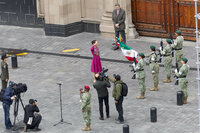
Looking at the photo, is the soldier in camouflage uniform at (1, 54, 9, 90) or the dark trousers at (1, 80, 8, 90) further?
the dark trousers at (1, 80, 8, 90)

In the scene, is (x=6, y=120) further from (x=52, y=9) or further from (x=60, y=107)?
(x=52, y=9)

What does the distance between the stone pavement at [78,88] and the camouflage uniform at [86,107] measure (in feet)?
1.58

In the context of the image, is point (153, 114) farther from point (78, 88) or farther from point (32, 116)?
point (78, 88)

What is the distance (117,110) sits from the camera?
2005 centimetres

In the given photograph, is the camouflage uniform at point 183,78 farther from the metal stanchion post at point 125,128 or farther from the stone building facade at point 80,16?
the stone building facade at point 80,16

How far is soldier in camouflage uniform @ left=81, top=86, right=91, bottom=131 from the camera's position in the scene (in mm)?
19094

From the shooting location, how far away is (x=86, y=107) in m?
19.3

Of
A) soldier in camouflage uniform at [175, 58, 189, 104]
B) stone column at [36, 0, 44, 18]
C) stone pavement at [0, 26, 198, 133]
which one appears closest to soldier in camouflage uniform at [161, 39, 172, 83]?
stone pavement at [0, 26, 198, 133]

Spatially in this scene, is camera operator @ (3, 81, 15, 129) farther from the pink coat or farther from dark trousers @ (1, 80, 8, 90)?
the pink coat

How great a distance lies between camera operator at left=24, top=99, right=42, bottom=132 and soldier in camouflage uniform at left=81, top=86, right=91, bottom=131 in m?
1.52

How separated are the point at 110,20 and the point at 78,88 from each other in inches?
261

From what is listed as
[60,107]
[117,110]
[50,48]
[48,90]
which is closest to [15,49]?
[50,48]

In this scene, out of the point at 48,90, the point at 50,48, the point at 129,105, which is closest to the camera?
the point at 129,105

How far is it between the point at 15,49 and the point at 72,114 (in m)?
9.02
